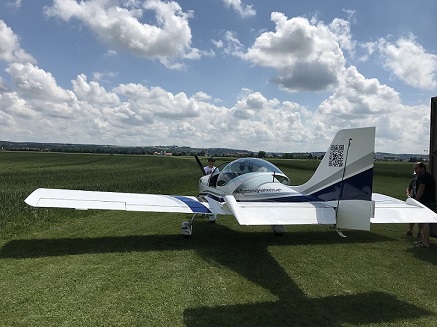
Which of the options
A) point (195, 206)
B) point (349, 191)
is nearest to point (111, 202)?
point (195, 206)

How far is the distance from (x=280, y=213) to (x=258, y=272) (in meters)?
1.11

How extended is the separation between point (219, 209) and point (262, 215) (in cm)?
251

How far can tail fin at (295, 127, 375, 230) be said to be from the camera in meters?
5.23

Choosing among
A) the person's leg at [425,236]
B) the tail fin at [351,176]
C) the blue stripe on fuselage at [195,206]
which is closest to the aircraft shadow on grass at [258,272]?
the blue stripe on fuselage at [195,206]

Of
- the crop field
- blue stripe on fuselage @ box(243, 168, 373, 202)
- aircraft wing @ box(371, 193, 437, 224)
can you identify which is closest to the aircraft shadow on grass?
the crop field

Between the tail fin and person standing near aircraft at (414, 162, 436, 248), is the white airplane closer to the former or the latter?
the tail fin

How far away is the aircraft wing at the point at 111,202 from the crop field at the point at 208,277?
0.79 meters

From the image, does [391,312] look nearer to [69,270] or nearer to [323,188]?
[323,188]

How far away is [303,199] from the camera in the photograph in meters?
6.75

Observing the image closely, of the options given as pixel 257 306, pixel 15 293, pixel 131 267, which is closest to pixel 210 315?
pixel 257 306

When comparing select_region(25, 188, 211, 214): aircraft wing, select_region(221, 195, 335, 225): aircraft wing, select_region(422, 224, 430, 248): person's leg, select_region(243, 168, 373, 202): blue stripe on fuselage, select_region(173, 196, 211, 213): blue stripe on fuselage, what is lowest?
select_region(422, 224, 430, 248): person's leg

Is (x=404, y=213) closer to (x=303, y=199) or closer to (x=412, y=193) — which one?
(x=303, y=199)

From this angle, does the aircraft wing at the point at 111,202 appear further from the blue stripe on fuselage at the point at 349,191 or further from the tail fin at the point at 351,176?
the tail fin at the point at 351,176

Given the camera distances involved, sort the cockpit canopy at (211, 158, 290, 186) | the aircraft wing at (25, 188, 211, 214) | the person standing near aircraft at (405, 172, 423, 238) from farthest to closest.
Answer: the person standing near aircraft at (405, 172, 423, 238), the cockpit canopy at (211, 158, 290, 186), the aircraft wing at (25, 188, 211, 214)
